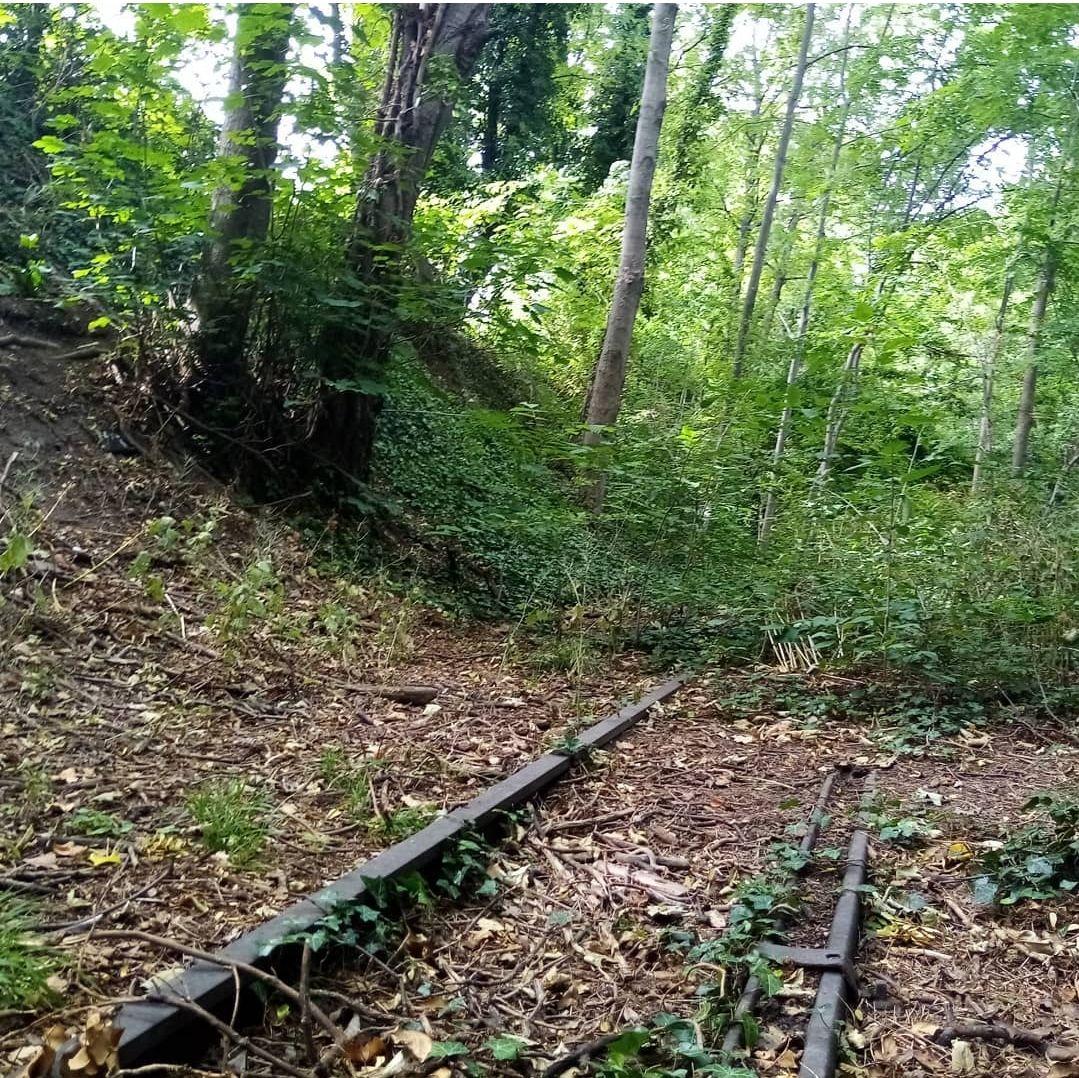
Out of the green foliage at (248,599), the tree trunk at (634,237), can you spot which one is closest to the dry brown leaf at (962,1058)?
the green foliage at (248,599)

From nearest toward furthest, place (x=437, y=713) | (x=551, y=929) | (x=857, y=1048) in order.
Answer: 1. (x=857, y=1048)
2. (x=551, y=929)
3. (x=437, y=713)

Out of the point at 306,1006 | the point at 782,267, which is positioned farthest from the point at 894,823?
the point at 782,267

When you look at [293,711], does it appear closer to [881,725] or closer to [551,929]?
[551,929]

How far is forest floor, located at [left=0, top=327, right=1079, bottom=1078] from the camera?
2531mm

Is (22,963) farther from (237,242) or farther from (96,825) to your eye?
(237,242)

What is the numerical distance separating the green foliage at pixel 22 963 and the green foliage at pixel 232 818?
655 millimetres

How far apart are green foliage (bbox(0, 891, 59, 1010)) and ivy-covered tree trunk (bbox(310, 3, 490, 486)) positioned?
16.1ft

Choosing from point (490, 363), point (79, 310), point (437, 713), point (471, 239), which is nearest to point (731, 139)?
point (490, 363)

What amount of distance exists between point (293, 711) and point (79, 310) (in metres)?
4.57

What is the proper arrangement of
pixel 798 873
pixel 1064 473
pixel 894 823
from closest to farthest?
pixel 798 873
pixel 894 823
pixel 1064 473

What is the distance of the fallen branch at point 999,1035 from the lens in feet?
8.00

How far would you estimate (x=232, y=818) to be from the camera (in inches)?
125

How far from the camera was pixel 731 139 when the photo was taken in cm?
1784

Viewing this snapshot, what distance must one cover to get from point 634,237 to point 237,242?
4275 mm
